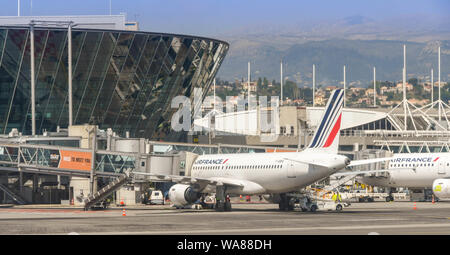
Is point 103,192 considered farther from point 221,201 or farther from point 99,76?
point 99,76

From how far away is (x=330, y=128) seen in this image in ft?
171

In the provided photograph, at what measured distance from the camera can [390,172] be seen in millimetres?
80188

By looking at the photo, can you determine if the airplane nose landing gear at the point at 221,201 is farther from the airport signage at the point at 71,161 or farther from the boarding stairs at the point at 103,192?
the airport signage at the point at 71,161

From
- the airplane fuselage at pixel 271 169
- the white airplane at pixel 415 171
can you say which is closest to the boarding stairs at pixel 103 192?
the airplane fuselage at pixel 271 169

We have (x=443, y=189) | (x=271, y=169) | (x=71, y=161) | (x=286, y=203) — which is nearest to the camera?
(x=271, y=169)

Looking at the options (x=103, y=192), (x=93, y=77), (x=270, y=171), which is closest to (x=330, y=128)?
(x=270, y=171)

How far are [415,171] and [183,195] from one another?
1212 inches

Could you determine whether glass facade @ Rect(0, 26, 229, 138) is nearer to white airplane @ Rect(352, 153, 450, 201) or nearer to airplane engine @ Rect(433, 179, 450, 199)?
white airplane @ Rect(352, 153, 450, 201)

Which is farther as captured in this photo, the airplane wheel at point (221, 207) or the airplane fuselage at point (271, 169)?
the airplane wheel at point (221, 207)

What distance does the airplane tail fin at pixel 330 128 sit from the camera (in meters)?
52.1

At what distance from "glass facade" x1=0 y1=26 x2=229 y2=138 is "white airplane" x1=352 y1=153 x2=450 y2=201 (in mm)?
30643

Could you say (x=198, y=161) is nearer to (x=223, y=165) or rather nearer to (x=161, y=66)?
(x=223, y=165)

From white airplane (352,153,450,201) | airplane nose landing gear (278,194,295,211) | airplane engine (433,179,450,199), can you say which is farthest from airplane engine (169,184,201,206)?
white airplane (352,153,450,201)

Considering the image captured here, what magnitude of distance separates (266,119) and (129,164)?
2569 inches
